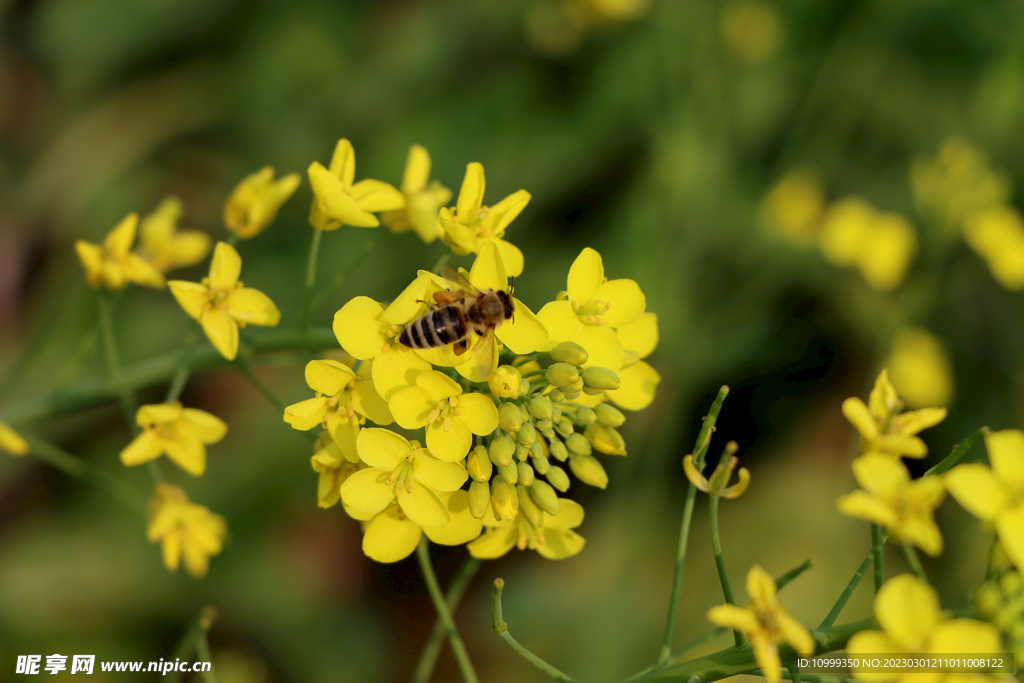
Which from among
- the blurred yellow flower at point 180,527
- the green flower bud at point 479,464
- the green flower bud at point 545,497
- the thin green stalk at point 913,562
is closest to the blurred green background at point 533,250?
the blurred yellow flower at point 180,527

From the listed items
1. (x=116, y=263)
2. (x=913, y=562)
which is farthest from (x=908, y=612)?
(x=116, y=263)

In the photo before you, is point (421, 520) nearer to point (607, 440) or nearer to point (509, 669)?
point (607, 440)

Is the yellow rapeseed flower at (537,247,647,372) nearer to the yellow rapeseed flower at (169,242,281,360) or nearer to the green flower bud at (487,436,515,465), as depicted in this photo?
the green flower bud at (487,436,515,465)

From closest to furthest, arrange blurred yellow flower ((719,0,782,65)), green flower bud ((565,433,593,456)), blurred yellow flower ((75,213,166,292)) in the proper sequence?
green flower bud ((565,433,593,456)), blurred yellow flower ((75,213,166,292)), blurred yellow flower ((719,0,782,65))

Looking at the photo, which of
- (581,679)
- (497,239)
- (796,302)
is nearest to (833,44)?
(796,302)

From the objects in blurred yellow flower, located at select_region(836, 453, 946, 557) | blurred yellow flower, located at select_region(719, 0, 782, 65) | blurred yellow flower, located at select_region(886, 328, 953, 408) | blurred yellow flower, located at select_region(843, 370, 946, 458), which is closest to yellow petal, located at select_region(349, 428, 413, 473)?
blurred yellow flower, located at select_region(836, 453, 946, 557)

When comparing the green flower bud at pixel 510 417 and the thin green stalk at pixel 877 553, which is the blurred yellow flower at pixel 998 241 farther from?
the green flower bud at pixel 510 417

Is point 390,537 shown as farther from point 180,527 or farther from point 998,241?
point 998,241
